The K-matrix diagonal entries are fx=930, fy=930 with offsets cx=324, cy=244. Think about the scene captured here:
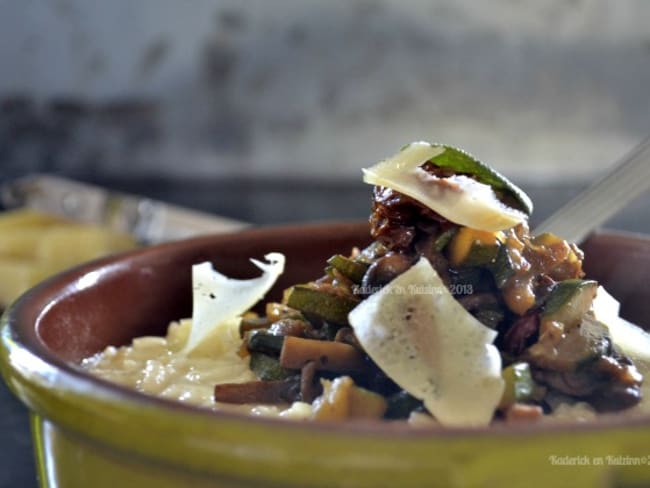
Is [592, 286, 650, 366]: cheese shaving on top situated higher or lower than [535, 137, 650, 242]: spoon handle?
lower

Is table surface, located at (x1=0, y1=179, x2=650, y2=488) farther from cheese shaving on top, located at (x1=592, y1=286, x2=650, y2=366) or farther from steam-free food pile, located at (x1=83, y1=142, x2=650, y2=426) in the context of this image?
steam-free food pile, located at (x1=83, y1=142, x2=650, y2=426)

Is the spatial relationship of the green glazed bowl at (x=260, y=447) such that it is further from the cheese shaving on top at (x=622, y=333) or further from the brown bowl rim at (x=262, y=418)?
the cheese shaving on top at (x=622, y=333)

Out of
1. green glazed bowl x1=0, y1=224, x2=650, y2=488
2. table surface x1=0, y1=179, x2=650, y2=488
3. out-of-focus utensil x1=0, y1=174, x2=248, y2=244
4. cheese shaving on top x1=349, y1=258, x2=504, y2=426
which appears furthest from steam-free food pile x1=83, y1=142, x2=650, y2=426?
table surface x1=0, y1=179, x2=650, y2=488

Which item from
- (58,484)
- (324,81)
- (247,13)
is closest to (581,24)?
(324,81)

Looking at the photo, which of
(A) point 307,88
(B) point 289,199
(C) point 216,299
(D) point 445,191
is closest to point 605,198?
(D) point 445,191

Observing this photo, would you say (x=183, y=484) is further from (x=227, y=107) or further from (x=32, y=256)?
(x=227, y=107)

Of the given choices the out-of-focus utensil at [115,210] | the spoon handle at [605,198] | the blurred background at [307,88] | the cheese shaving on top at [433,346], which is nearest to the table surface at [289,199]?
the blurred background at [307,88]

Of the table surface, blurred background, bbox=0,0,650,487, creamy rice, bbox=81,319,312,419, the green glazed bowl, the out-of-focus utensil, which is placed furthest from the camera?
blurred background, bbox=0,0,650,487
